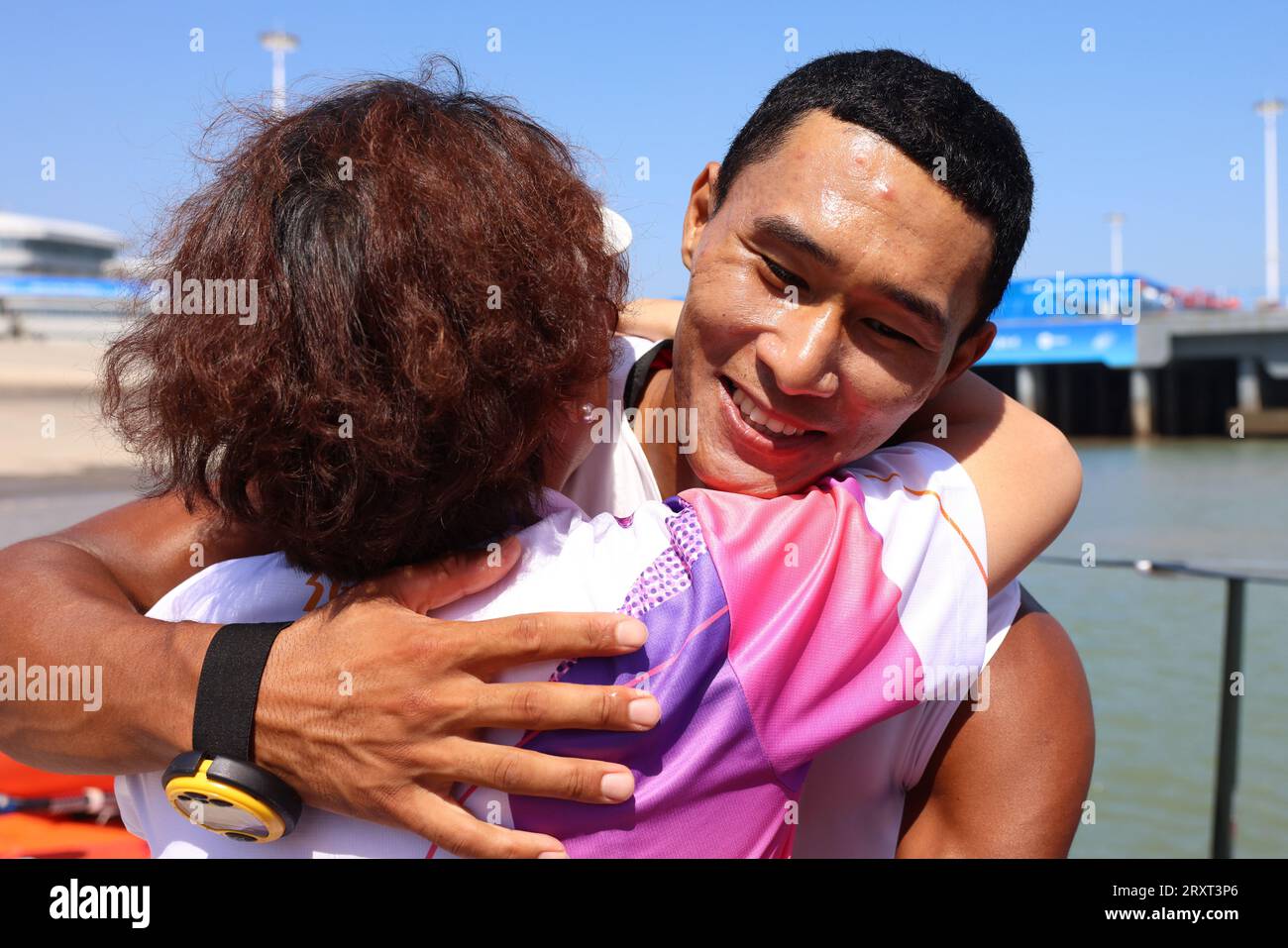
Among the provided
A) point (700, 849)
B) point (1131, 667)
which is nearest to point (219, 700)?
point (700, 849)

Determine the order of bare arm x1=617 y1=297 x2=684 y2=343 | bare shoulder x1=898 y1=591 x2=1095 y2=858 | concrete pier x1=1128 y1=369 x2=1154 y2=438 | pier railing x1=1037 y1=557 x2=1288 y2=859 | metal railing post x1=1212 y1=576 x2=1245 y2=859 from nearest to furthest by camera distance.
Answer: bare shoulder x1=898 y1=591 x2=1095 y2=858 → bare arm x1=617 y1=297 x2=684 y2=343 → pier railing x1=1037 y1=557 x2=1288 y2=859 → metal railing post x1=1212 y1=576 x2=1245 y2=859 → concrete pier x1=1128 y1=369 x2=1154 y2=438

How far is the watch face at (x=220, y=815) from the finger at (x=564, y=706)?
1.10 feet

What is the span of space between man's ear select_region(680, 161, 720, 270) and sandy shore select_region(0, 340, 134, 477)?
4.09ft

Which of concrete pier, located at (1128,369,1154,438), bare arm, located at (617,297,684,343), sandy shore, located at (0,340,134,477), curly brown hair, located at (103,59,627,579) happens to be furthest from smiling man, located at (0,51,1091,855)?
concrete pier, located at (1128,369,1154,438)

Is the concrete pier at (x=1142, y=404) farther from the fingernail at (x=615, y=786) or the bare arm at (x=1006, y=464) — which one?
the fingernail at (x=615, y=786)

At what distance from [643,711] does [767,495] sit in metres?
0.78

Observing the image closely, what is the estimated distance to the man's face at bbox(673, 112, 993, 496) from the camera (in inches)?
79.4

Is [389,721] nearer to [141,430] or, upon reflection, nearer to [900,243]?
[141,430]

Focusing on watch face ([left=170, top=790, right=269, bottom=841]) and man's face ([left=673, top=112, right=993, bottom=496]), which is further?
man's face ([left=673, top=112, right=993, bottom=496])

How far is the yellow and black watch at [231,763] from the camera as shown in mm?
1535

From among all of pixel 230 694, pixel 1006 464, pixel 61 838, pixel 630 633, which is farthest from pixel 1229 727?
pixel 61 838

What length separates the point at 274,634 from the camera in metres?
1.64

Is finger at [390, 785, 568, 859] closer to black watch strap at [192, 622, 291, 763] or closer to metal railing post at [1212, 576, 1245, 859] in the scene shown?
black watch strap at [192, 622, 291, 763]

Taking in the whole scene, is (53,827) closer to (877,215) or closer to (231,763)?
(231,763)
